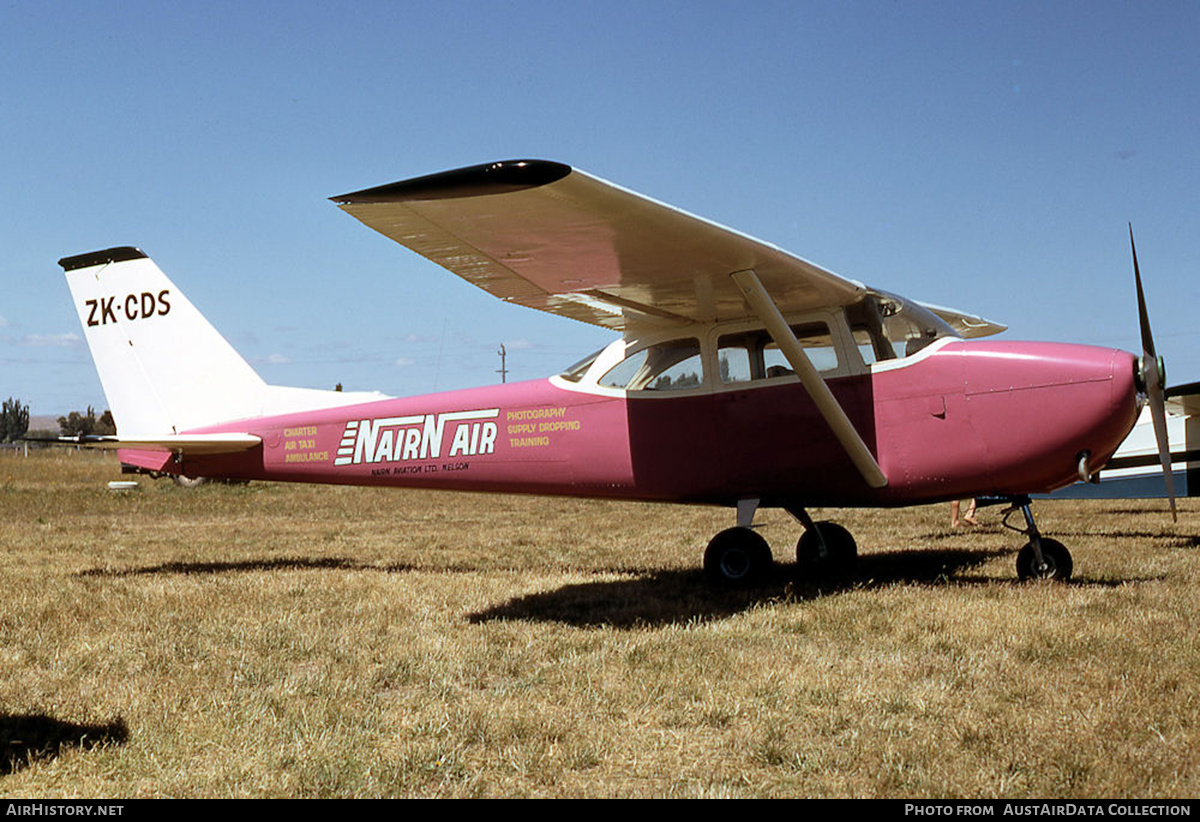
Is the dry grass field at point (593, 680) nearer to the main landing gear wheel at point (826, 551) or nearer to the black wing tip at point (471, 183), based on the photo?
the main landing gear wheel at point (826, 551)

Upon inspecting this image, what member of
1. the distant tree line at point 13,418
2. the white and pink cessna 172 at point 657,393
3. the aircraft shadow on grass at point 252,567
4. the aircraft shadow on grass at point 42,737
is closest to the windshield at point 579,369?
the white and pink cessna 172 at point 657,393

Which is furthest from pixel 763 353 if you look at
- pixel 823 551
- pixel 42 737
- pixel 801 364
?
pixel 42 737

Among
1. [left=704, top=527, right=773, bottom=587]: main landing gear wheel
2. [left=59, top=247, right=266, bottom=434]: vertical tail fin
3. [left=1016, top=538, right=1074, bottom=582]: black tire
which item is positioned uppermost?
[left=59, top=247, right=266, bottom=434]: vertical tail fin

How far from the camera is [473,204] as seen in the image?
5.66 m

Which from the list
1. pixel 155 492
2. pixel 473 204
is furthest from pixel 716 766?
pixel 155 492

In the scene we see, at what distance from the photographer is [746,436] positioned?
313 inches

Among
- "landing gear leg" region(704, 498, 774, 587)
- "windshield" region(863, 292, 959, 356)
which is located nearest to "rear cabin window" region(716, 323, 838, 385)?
"windshield" region(863, 292, 959, 356)

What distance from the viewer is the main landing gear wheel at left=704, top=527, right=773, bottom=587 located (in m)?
7.85

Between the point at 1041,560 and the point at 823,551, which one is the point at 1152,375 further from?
the point at 823,551

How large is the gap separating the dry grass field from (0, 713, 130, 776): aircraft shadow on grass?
0.6 inches

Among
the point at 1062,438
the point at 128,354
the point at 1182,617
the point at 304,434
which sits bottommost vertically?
the point at 1182,617

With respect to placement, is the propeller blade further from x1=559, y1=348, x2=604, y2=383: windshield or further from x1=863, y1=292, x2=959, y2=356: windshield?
x1=559, y1=348, x2=604, y2=383: windshield

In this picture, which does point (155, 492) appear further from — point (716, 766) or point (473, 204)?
point (716, 766)
